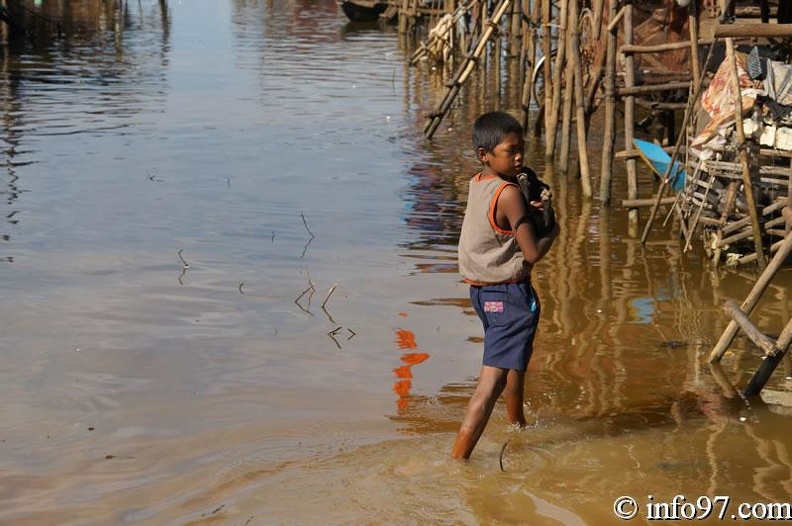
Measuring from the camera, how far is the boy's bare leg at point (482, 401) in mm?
4289

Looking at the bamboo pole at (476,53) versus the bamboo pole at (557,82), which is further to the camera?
the bamboo pole at (476,53)

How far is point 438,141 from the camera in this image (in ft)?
44.1

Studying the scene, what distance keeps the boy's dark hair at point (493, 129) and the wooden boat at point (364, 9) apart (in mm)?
27933

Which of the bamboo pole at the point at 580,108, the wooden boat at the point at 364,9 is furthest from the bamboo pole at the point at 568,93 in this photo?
the wooden boat at the point at 364,9

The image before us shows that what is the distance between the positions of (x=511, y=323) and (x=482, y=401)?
Result: 307 mm

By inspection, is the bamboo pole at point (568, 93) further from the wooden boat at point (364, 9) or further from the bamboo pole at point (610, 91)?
the wooden boat at point (364, 9)

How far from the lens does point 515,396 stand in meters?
4.66

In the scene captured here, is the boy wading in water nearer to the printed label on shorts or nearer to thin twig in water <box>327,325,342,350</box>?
the printed label on shorts

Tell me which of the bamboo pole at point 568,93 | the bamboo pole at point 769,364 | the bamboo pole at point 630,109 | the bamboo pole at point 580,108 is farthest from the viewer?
the bamboo pole at point 568,93

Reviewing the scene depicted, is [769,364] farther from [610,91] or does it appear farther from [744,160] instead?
[610,91]

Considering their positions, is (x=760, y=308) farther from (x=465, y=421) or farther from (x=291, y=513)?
(x=291, y=513)

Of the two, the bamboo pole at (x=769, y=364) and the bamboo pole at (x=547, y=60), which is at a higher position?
the bamboo pole at (x=547, y=60)

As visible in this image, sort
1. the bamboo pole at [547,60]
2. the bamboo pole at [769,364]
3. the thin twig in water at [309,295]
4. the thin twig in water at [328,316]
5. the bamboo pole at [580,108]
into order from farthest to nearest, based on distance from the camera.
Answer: the bamboo pole at [547,60], the bamboo pole at [580,108], the thin twig in water at [309,295], the thin twig in water at [328,316], the bamboo pole at [769,364]

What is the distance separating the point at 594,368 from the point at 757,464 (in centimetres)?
137
